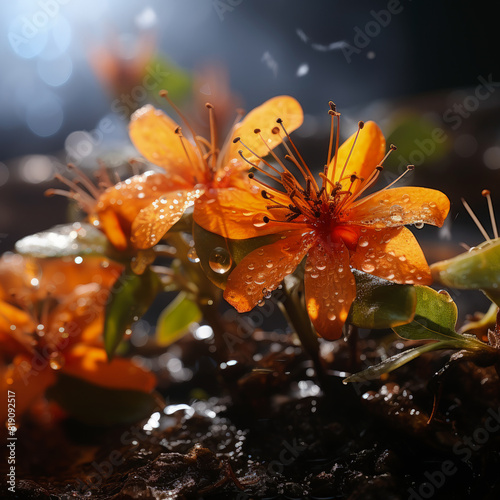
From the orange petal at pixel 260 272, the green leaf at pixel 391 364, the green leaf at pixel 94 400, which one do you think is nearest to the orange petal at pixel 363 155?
the orange petal at pixel 260 272

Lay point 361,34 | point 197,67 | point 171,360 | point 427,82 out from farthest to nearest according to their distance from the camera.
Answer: point 427,82, point 197,67, point 361,34, point 171,360

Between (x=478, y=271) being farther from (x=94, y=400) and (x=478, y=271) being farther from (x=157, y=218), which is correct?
(x=94, y=400)

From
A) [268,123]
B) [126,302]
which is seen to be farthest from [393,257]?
[126,302]

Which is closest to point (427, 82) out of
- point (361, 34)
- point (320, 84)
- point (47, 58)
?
point (320, 84)

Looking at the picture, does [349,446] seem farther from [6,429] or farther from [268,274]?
[6,429]

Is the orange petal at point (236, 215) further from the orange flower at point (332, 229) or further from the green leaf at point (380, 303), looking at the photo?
the green leaf at point (380, 303)

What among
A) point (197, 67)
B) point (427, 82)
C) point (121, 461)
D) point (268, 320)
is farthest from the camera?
point (427, 82)

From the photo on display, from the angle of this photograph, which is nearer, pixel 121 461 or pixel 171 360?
pixel 121 461
